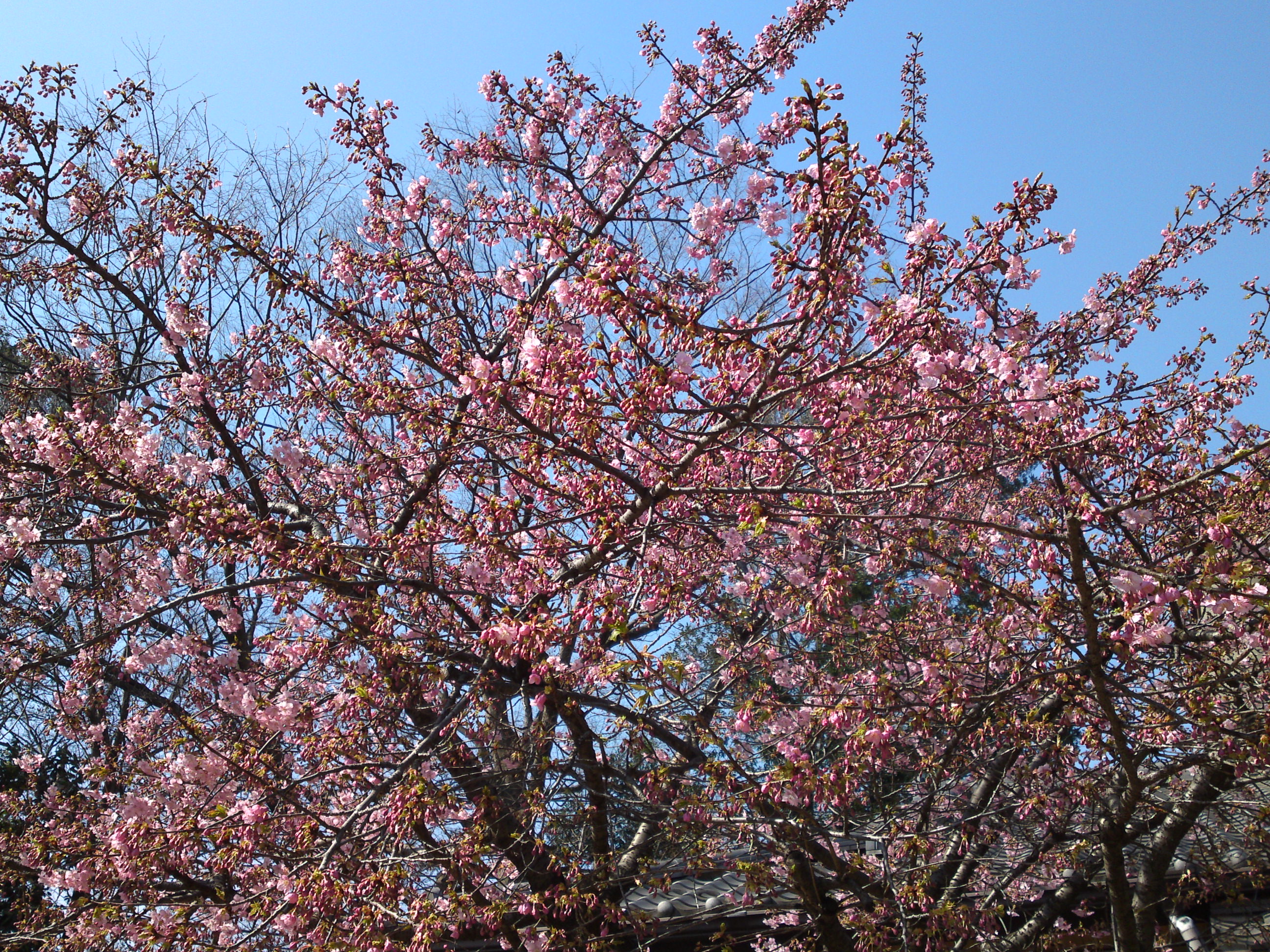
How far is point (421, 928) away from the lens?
3.51 meters

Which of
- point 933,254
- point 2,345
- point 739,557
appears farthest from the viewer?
point 2,345

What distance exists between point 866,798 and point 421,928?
2905 millimetres

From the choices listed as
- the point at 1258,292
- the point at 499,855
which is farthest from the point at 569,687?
the point at 1258,292

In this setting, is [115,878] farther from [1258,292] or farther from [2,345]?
[2,345]

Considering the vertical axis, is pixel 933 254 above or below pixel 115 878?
above

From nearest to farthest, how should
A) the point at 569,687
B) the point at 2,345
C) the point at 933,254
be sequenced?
→ the point at 933,254 < the point at 569,687 < the point at 2,345

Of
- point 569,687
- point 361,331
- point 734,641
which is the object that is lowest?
point 569,687

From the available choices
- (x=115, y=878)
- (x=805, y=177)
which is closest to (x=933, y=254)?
(x=805, y=177)

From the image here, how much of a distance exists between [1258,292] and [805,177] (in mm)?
3193

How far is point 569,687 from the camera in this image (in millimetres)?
4477

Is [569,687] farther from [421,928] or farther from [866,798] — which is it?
[866,798]

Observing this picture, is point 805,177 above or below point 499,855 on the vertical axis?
above

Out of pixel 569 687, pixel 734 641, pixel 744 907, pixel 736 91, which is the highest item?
pixel 736 91

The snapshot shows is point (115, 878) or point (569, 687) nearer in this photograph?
point (115, 878)
